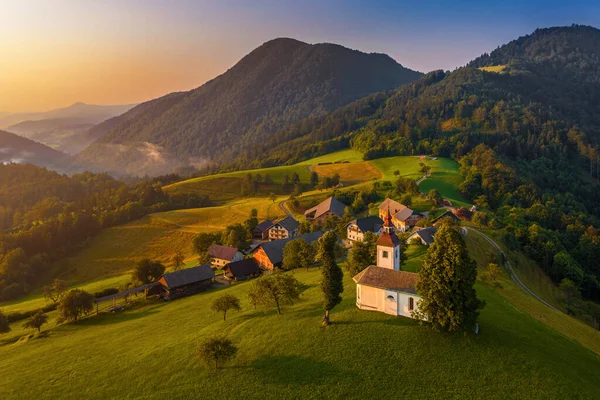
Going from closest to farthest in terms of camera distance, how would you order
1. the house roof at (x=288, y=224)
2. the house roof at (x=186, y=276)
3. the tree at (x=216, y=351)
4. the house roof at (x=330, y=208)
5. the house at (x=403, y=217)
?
the tree at (x=216, y=351) → the house roof at (x=186, y=276) → the house at (x=403, y=217) → the house roof at (x=288, y=224) → the house roof at (x=330, y=208)

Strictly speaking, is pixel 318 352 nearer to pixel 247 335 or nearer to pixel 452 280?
pixel 247 335

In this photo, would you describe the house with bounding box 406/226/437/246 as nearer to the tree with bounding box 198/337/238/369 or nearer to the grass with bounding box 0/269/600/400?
the grass with bounding box 0/269/600/400

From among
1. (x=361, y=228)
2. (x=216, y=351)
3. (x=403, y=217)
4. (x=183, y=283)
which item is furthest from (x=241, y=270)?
(x=403, y=217)

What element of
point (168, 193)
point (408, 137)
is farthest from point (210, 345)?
point (408, 137)

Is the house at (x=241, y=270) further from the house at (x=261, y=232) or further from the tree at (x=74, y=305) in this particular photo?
the house at (x=261, y=232)

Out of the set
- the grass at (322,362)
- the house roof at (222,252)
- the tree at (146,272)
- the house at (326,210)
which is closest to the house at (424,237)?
the grass at (322,362)

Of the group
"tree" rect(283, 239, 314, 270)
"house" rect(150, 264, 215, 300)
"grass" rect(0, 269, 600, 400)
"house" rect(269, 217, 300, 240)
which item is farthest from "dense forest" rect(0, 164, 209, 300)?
"tree" rect(283, 239, 314, 270)
